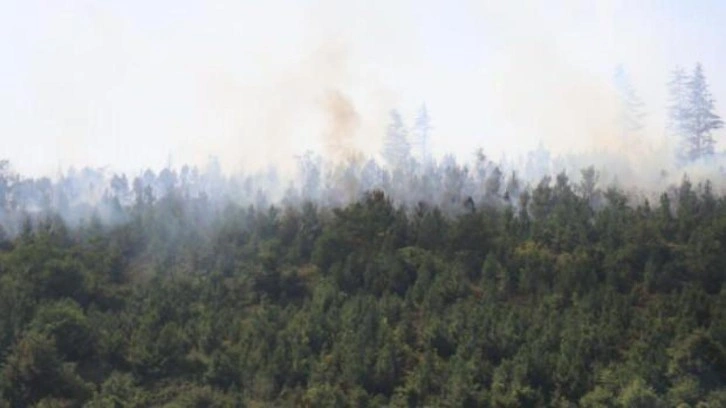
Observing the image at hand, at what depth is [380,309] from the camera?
40906 mm

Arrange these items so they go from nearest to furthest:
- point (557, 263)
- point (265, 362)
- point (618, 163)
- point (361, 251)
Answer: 1. point (265, 362)
2. point (557, 263)
3. point (361, 251)
4. point (618, 163)

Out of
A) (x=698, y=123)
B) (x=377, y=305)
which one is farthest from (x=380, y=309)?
(x=698, y=123)

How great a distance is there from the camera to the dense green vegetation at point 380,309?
116 ft

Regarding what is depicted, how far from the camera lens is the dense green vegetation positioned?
116ft

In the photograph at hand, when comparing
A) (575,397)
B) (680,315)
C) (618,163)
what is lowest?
(575,397)

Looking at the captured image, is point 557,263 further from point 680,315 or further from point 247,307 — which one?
point 247,307

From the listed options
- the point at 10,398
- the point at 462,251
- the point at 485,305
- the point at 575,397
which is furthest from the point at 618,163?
the point at 10,398

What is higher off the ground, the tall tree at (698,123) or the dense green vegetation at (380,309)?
the tall tree at (698,123)

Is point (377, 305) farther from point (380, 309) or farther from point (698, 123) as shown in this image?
point (698, 123)

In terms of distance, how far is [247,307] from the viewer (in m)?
45.1

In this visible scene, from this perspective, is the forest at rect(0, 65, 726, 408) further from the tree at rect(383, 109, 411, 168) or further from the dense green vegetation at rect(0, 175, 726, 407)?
the tree at rect(383, 109, 411, 168)

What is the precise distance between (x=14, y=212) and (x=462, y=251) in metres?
36.7

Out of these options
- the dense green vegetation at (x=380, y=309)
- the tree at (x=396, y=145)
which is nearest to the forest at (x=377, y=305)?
the dense green vegetation at (x=380, y=309)

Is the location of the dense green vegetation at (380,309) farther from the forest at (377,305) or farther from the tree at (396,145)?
the tree at (396,145)
